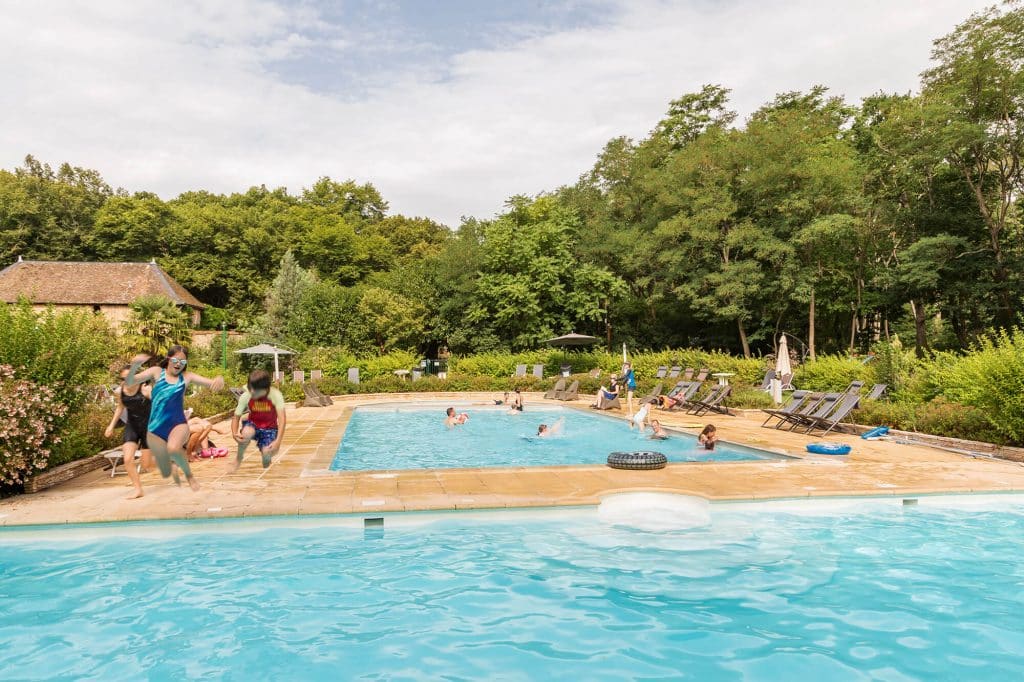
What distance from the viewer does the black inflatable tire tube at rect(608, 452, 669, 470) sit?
9.91 m

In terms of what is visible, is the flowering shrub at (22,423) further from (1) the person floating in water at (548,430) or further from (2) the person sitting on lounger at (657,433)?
(2) the person sitting on lounger at (657,433)

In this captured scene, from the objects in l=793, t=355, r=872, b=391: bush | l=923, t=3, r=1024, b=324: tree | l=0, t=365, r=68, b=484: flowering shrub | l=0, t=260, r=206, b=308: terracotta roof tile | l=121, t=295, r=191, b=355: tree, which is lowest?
l=793, t=355, r=872, b=391: bush

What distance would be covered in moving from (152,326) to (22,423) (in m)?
27.5

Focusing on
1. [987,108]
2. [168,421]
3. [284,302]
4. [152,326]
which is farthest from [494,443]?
[284,302]

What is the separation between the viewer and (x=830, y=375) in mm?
20922

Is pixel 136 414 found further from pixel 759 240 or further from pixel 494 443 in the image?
pixel 759 240

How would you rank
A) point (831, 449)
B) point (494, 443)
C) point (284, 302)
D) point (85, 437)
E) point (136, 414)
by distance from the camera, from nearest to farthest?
1. point (136, 414)
2. point (85, 437)
3. point (831, 449)
4. point (494, 443)
5. point (284, 302)

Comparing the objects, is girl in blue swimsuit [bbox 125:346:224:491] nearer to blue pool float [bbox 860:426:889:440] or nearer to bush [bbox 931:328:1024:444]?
bush [bbox 931:328:1024:444]

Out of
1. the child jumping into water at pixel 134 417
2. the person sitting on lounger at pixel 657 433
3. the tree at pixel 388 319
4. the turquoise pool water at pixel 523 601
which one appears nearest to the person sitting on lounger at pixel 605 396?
the person sitting on lounger at pixel 657 433

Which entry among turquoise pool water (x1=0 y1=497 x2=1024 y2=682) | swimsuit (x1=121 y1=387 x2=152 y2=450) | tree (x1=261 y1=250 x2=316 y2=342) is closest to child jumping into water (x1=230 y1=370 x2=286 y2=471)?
turquoise pool water (x1=0 y1=497 x2=1024 y2=682)

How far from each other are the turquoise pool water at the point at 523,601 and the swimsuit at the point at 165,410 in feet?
4.96

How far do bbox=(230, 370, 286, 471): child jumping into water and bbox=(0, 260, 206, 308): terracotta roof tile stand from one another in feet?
145

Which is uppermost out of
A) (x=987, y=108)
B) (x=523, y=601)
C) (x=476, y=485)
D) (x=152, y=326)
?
(x=987, y=108)

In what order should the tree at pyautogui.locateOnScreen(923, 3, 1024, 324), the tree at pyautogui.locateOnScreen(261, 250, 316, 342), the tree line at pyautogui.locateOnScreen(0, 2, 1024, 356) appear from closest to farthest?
the tree at pyautogui.locateOnScreen(923, 3, 1024, 324) < the tree line at pyautogui.locateOnScreen(0, 2, 1024, 356) < the tree at pyautogui.locateOnScreen(261, 250, 316, 342)
